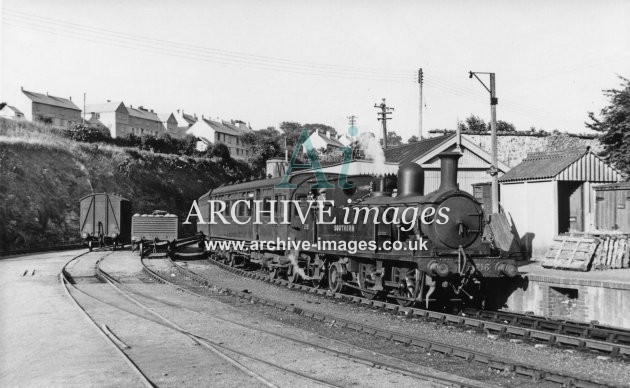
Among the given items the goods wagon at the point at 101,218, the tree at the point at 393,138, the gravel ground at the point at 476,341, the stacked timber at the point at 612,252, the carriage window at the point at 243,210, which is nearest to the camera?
the gravel ground at the point at 476,341

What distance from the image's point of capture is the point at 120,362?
25.7 ft

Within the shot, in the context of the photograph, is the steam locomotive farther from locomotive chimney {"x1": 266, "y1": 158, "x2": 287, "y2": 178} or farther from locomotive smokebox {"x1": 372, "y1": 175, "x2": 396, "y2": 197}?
locomotive chimney {"x1": 266, "y1": 158, "x2": 287, "y2": 178}

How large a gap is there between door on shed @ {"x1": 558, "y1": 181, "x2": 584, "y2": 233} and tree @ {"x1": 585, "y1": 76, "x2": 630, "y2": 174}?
378 centimetres

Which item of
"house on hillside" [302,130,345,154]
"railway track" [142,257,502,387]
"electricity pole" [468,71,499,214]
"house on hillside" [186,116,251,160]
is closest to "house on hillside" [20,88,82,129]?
"house on hillside" [186,116,251,160]

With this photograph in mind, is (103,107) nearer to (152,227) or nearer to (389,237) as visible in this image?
(152,227)

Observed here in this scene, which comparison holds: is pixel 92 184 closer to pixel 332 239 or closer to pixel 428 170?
pixel 428 170

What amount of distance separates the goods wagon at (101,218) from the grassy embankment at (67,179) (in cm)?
488

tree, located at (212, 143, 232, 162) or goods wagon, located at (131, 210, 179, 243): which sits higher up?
tree, located at (212, 143, 232, 162)

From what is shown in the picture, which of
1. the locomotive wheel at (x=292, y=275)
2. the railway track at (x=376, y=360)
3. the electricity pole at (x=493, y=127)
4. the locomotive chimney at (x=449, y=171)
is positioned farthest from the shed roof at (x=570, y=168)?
the railway track at (x=376, y=360)

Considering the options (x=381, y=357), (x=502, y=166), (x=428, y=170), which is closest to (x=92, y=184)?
(x=428, y=170)

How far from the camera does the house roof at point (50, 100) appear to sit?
203 ft

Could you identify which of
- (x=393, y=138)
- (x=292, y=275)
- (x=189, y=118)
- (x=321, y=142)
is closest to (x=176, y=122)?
(x=189, y=118)

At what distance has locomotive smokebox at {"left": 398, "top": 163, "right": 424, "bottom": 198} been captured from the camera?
12836mm

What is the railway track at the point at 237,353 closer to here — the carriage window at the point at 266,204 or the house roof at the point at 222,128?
the carriage window at the point at 266,204
